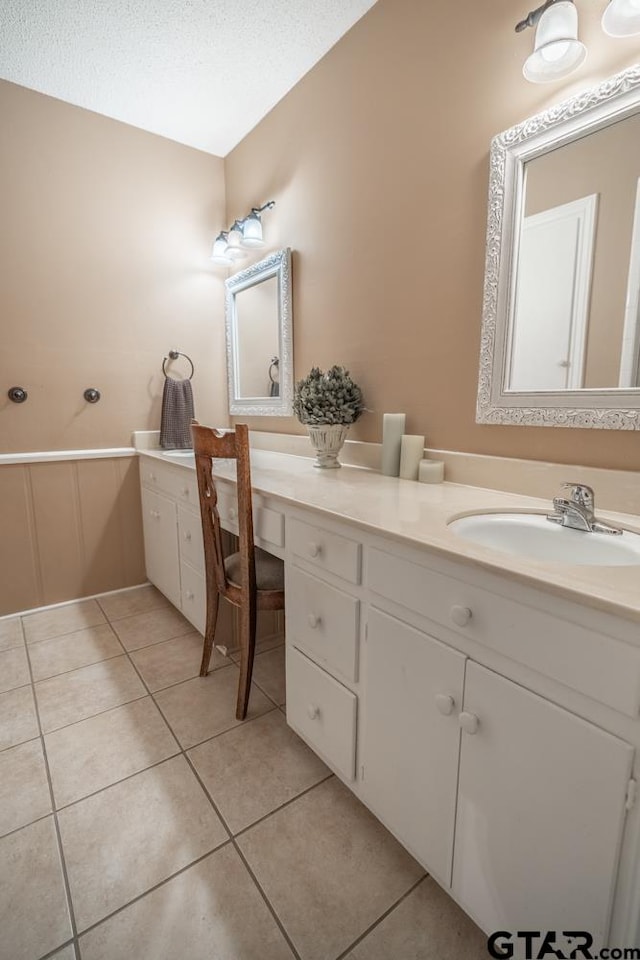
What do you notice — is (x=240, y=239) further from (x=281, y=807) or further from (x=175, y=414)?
(x=281, y=807)

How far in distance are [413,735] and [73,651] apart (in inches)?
65.2

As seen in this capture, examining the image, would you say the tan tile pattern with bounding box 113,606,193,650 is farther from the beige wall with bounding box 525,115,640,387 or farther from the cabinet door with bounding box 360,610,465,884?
the beige wall with bounding box 525,115,640,387

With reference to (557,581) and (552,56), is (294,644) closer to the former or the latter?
(557,581)

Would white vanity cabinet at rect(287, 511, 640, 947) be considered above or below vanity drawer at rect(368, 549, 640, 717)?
below

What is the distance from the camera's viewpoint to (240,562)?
4.76 ft

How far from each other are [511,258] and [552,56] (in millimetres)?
417

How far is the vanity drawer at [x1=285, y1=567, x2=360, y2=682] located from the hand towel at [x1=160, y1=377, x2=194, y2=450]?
150 cm

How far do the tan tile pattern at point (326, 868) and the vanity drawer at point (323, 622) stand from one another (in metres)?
0.39

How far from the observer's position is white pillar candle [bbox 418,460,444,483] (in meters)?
1.40

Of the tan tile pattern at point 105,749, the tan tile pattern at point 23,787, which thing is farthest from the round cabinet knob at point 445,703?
the tan tile pattern at point 23,787

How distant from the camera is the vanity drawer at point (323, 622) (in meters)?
1.07

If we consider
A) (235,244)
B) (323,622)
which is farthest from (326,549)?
(235,244)

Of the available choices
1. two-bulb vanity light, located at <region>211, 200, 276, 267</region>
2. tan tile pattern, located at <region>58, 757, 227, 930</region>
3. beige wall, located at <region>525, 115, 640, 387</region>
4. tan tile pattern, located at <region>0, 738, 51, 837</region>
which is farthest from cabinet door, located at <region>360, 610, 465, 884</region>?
two-bulb vanity light, located at <region>211, 200, 276, 267</region>

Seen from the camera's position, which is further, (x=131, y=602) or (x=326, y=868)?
(x=131, y=602)
